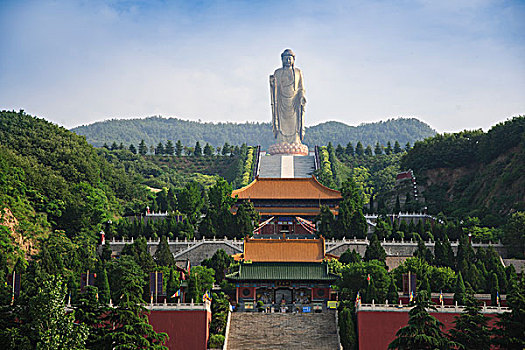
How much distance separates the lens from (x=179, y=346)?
3025cm

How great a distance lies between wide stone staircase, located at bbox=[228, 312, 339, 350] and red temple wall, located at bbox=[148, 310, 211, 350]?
107 centimetres

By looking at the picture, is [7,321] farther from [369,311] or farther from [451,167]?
[451,167]

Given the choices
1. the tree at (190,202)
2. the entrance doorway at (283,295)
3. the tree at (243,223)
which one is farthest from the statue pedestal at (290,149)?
the entrance doorway at (283,295)

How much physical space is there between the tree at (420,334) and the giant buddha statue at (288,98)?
142 feet

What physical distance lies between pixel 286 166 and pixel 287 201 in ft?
59.9

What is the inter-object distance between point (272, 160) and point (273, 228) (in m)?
22.2

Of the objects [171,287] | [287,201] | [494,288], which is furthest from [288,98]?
[494,288]

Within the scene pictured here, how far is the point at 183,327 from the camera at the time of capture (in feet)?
99.6

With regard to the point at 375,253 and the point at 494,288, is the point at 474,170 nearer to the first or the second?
the point at 375,253

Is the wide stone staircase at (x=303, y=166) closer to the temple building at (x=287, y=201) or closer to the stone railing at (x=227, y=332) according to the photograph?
the temple building at (x=287, y=201)

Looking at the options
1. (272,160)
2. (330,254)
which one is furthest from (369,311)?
(272,160)

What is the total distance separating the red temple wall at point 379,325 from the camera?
97.8 feet

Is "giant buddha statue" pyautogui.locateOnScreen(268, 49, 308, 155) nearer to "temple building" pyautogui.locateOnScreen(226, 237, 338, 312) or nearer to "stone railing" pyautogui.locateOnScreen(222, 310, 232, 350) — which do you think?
"temple building" pyautogui.locateOnScreen(226, 237, 338, 312)

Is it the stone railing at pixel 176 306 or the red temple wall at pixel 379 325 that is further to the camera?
the stone railing at pixel 176 306
